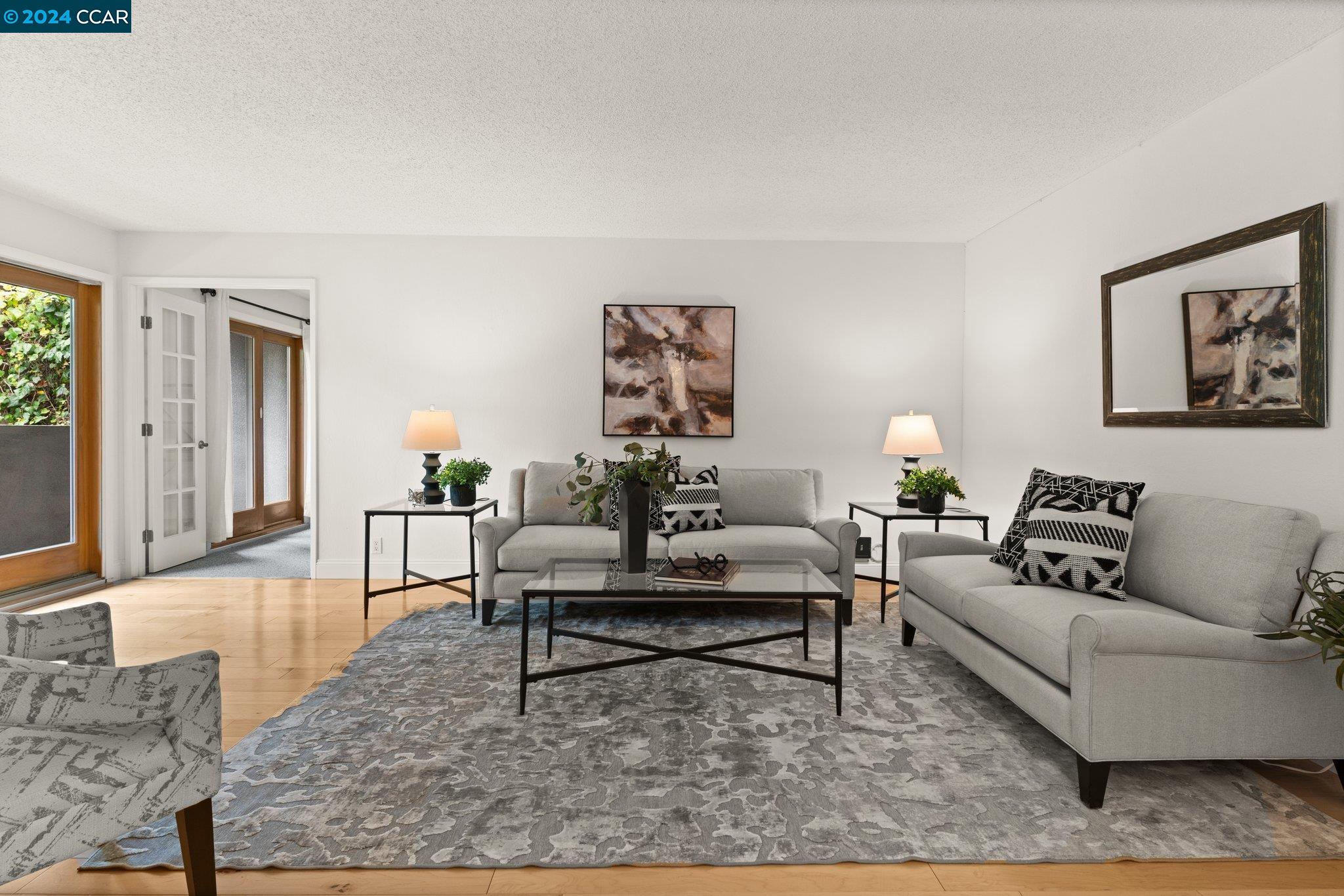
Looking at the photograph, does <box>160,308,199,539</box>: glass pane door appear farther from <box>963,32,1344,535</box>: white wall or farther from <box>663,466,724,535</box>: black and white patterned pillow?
<box>963,32,1344,535</box>: white wall

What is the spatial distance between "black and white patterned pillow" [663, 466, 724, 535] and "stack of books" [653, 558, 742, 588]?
990mm

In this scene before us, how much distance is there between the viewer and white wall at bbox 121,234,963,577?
16.4 feet

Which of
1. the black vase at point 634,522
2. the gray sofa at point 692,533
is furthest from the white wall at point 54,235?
the black vase at point 634,522

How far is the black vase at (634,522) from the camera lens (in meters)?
3.01

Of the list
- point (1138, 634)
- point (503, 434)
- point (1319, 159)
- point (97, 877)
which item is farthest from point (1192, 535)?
point (503, 434)

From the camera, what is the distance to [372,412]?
5035 mm

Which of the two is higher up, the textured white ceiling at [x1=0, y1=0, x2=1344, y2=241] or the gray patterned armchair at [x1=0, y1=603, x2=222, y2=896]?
the textured white ceiling at [x1=0, y1=0, x2=1344, y2=241]

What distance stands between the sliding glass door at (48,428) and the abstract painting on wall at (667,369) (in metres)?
3.51

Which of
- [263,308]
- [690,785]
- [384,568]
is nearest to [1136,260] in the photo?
[690,785]

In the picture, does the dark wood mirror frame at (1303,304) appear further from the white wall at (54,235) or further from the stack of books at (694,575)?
the white wall at (54,235)

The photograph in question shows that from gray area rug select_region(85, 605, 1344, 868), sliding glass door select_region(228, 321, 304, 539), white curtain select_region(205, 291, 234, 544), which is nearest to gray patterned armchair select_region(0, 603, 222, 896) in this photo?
gray area rug select_region(85, 605, 1344, 868)

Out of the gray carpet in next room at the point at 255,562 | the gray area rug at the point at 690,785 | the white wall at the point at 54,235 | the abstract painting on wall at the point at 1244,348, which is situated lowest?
the gray area rug at the point at 690,785

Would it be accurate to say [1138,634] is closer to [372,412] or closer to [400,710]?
[400,710]

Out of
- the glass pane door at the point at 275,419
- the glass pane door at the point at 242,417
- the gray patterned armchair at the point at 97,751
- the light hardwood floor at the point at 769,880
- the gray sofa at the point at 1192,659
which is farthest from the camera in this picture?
the glass pane door at the point at 275,419
